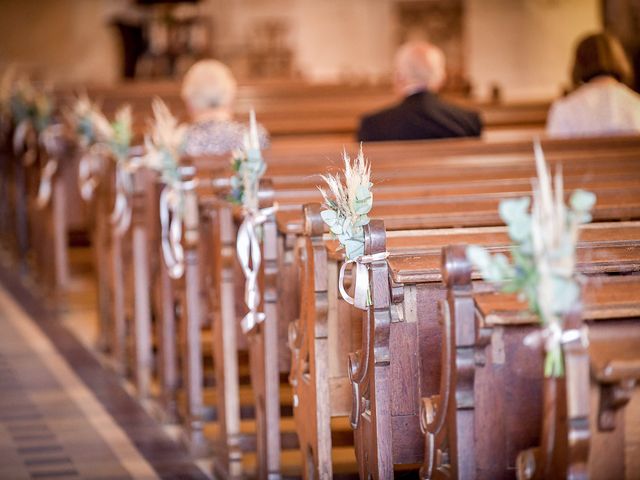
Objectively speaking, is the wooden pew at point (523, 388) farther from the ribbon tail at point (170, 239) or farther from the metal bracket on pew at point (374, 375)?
the ribbon tail at point (170, 239)

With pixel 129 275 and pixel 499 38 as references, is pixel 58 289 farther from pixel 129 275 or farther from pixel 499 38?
pixel 499 38

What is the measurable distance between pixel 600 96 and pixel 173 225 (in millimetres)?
2583

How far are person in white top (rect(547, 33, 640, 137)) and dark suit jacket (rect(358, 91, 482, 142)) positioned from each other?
24.2 inches

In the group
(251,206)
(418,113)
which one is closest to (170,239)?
(251,206)

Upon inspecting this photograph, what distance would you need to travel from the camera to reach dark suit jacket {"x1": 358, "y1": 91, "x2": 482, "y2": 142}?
731 centimetres

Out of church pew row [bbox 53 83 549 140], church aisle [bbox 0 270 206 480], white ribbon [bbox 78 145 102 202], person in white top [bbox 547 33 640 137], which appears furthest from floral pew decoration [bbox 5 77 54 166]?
person in white top [bbox 547 33 640 137]

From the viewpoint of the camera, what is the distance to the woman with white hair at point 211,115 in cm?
654

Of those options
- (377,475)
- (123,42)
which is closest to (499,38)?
(123,42)

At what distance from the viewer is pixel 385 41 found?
17922 millimetres

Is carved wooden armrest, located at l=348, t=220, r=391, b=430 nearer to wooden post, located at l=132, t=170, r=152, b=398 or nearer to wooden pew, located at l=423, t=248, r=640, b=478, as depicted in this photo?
wooden pew, located at l=423, t=248, r=640, b=478

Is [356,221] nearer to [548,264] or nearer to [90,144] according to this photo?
[548,264]

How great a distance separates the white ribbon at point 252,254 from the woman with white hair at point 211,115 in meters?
1.73

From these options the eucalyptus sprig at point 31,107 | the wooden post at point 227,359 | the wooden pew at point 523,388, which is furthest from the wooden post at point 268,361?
the eucalyptus sprig at point 31,107

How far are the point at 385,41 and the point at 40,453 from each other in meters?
13.1
